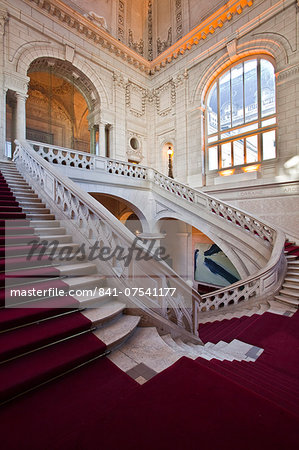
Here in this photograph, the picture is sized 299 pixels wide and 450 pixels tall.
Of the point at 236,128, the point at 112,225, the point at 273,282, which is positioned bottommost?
the point at 273,282

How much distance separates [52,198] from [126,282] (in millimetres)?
2667

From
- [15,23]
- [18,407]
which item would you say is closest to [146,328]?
[18,407]

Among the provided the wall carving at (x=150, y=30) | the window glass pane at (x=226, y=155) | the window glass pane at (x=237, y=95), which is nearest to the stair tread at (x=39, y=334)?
the window glass pane at (x=226, y=155)

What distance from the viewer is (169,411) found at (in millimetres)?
1275

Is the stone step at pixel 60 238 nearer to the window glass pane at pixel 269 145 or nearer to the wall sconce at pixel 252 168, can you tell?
the wall sconce at pixel 252 168

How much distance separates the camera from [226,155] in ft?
35.7

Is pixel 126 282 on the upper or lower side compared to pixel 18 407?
upper

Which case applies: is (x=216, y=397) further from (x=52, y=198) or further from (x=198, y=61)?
(x=198, y=61)

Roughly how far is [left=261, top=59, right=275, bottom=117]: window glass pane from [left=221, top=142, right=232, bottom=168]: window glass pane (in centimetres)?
197

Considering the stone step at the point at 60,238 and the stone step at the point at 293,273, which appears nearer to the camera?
the stone step at the point at 60,238

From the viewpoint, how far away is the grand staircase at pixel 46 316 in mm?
1651

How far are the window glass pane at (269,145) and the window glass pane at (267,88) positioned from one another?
912 millimetres

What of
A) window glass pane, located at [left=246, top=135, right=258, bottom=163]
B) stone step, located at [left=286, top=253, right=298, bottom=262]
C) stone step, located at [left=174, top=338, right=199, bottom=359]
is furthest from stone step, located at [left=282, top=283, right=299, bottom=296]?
window glass pane, located at [left=246, top=135, right=258, bottom=163]

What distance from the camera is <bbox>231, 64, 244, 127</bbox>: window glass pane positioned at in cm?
1019
